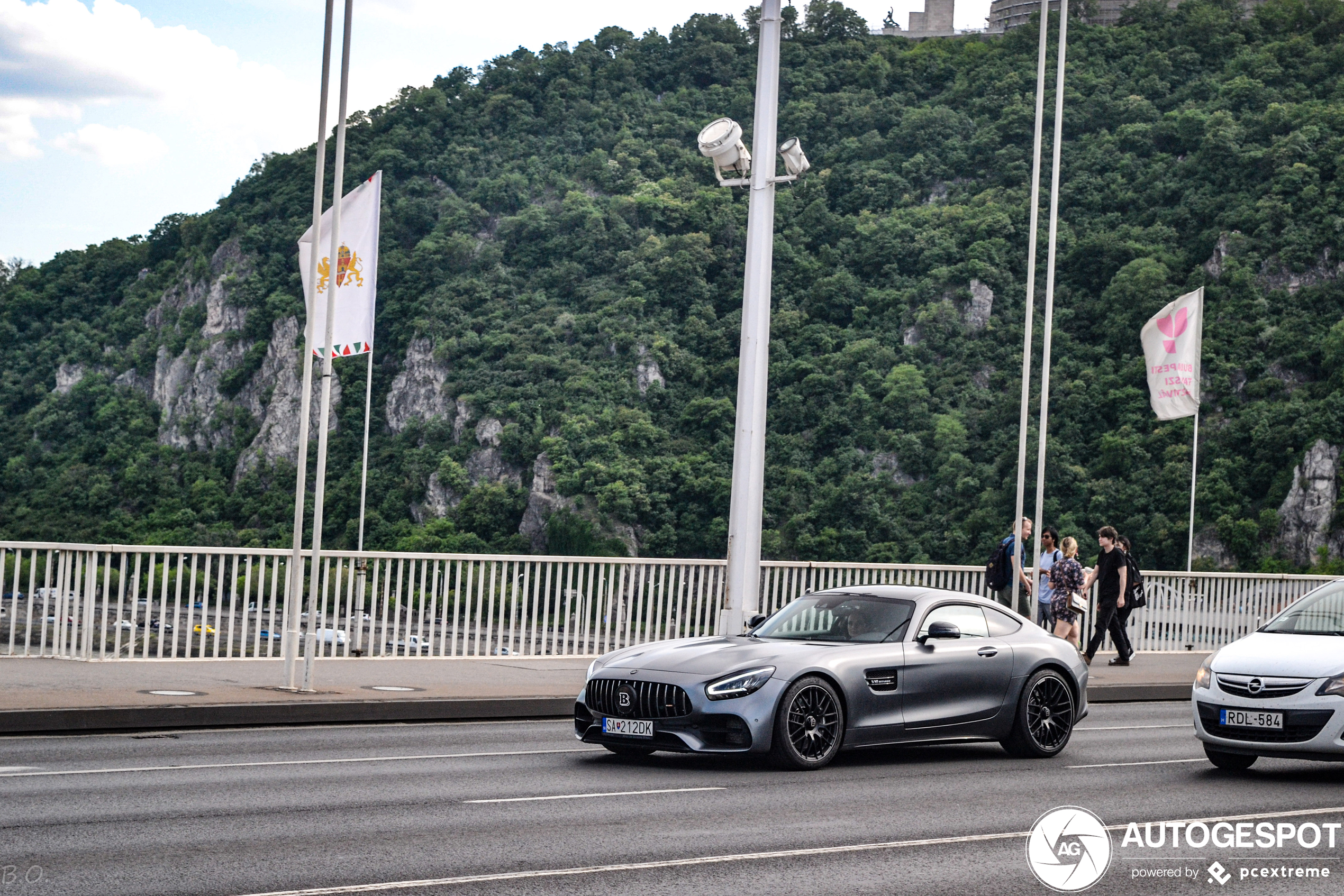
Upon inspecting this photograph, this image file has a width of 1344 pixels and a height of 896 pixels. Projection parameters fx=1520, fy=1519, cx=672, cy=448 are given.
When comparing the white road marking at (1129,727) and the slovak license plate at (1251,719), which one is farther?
the white road marking at (1129,727)

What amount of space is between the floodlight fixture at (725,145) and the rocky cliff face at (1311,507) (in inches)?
3094

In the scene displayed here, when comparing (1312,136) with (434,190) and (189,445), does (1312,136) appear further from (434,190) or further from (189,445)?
(189,445)

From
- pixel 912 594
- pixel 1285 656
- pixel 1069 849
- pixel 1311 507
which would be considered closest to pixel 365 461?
pixel 912 594

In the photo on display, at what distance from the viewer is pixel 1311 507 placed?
88750 millimetres

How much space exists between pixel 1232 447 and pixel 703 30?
79.4m

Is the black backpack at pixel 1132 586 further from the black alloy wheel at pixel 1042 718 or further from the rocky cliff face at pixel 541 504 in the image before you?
the rocky cliff face at pixel 541 504

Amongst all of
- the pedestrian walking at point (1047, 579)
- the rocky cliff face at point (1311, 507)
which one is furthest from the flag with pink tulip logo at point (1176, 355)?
the rocky cliff face at point (1311, 507)

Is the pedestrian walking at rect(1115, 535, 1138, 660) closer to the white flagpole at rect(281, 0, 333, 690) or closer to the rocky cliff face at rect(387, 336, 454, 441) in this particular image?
the white flagpole at rect(281, 0, 333, 690)

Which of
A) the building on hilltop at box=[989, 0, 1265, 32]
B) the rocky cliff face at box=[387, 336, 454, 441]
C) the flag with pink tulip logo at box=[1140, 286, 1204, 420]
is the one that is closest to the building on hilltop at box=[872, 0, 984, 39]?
the building on hilltop at box=[989, 0, 1265, 32]

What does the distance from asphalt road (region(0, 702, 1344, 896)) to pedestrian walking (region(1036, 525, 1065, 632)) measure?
25.8 ft

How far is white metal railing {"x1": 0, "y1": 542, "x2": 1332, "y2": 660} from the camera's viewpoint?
16219mm

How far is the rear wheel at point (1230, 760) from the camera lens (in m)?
11.7

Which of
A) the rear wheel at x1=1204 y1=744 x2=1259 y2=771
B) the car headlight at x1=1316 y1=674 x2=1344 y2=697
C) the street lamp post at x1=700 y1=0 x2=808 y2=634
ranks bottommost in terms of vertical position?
the rear wheel at x1=1204 y1=744 x2=1259 y2=771

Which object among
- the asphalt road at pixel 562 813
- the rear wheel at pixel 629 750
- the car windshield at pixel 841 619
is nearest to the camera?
the asphalt road at pixel 562 813
